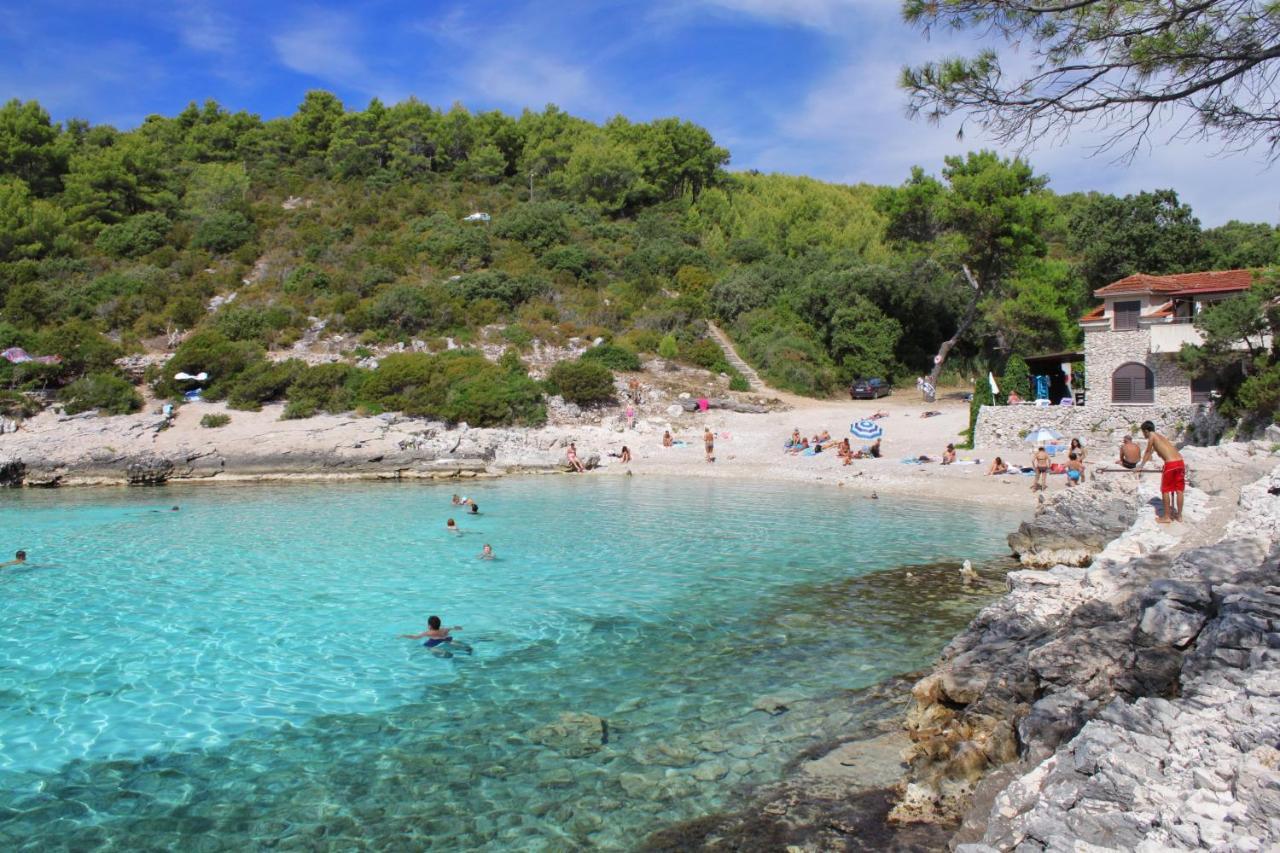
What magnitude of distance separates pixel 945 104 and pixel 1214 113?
249 centimetres

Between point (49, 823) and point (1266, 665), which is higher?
point (1266, 665)

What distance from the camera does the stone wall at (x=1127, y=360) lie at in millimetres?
26016

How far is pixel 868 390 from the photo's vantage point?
3969 centimetres

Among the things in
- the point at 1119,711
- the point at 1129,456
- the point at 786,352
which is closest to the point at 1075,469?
the point at 1129,456

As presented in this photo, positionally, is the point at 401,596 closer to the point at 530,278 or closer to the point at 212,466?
the point at 212,466

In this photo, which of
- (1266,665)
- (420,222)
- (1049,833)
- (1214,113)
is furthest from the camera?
(420,222)

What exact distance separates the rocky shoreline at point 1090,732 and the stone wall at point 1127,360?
1948 centimetres

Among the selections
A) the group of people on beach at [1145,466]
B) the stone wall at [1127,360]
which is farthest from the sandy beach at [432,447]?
the stone wall at [1127,360]

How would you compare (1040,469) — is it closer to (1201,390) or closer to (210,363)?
(1201,390)

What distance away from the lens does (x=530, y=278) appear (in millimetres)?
47781

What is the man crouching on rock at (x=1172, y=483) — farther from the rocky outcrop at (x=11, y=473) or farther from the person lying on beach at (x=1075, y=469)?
the rocky outcrop at (x=11, y=473)

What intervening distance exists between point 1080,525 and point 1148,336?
16.5 meters

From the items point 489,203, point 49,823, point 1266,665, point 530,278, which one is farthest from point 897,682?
point 489,203

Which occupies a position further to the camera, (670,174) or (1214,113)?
(670,174)
